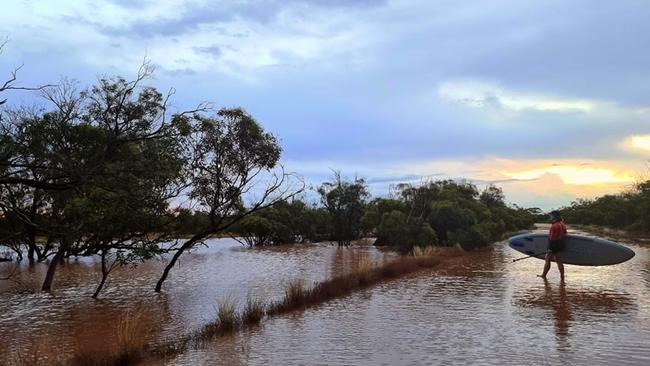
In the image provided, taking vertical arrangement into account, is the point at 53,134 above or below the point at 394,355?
above

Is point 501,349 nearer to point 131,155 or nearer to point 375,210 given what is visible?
point 131,155

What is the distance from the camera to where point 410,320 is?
41.1ft

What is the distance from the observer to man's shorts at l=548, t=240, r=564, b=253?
1880cm

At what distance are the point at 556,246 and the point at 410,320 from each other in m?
8.48

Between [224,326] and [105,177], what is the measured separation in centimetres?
454

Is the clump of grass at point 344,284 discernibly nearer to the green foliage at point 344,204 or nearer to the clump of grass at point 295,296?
the clump of grass at point 295,296

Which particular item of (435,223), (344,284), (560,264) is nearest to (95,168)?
(344,284)

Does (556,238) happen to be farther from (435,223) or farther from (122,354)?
(435,223)

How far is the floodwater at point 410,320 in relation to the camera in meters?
9.48

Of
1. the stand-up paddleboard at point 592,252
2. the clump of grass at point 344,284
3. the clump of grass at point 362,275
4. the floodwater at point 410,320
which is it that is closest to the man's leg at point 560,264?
the floodwater at point 410,320

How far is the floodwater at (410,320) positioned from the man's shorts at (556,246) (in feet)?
3.26

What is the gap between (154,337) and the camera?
40.0ft

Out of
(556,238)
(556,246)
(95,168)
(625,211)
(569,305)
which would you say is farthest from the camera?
(625,211)

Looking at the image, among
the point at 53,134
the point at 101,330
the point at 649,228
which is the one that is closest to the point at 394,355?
the point at 101,330
